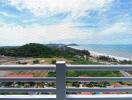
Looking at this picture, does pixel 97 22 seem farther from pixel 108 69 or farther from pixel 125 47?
pixel 108 69

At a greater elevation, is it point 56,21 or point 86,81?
point 56,21

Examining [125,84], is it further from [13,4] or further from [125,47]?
[13,4]

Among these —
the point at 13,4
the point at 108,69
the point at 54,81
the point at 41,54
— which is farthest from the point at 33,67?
the point at 13,4

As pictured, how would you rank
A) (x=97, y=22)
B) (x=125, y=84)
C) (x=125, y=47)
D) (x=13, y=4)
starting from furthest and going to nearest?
(x=97, y=22), (x=13, y=4), (x=125, y=47), (x=125, y=84)

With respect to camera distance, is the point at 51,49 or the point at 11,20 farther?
the point at 11,20

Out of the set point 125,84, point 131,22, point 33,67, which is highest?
point 131,22

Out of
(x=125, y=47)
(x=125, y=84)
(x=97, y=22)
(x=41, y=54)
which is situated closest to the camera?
(x=125, y=84)

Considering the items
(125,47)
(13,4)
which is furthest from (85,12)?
(125,47)
